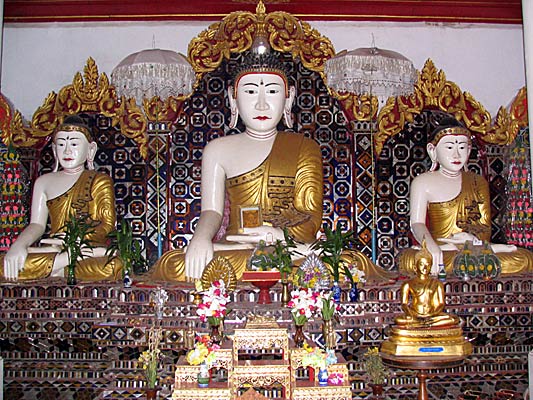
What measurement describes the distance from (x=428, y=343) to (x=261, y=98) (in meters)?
3.56

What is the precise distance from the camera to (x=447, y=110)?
25.7 feet

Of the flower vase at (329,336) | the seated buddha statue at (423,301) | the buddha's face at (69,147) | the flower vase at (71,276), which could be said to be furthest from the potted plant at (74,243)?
the seated buddha statue at (423,301)

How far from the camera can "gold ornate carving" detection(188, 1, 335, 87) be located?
7.65m

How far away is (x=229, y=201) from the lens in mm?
7570

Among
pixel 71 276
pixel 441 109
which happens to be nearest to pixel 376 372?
pixel 71 276

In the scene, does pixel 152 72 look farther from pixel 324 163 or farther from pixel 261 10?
pixel 324 163

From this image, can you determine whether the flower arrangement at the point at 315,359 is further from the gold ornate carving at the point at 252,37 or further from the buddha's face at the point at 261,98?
the gold ornate carving at the point at 252,37

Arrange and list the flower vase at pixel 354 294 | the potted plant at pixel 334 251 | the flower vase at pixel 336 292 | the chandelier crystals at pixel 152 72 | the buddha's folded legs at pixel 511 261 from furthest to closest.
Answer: the chandelier crystals at pixel 152 72, the buddha's folded legs at pixel 511 261, the potted plant at pixel 334 251, the flower vase at pixel 354 294, the flower vase at pixel 336 292

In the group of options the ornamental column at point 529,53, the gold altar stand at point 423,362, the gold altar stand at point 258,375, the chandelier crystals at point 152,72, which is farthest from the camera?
the chandelier crystals at point 152,72

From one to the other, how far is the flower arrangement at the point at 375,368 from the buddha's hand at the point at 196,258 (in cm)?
169

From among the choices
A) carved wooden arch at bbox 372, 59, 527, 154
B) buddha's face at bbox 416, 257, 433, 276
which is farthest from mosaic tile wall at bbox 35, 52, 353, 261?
buddha's face at bbox 416, 257, 433, 276

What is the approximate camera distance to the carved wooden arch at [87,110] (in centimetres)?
764

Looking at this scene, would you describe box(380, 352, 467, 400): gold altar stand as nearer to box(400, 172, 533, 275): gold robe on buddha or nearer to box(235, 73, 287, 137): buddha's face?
box(400, 172, 533, 275): gold robe on buddha

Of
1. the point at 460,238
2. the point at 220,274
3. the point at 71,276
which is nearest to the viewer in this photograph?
the point at 220,274
